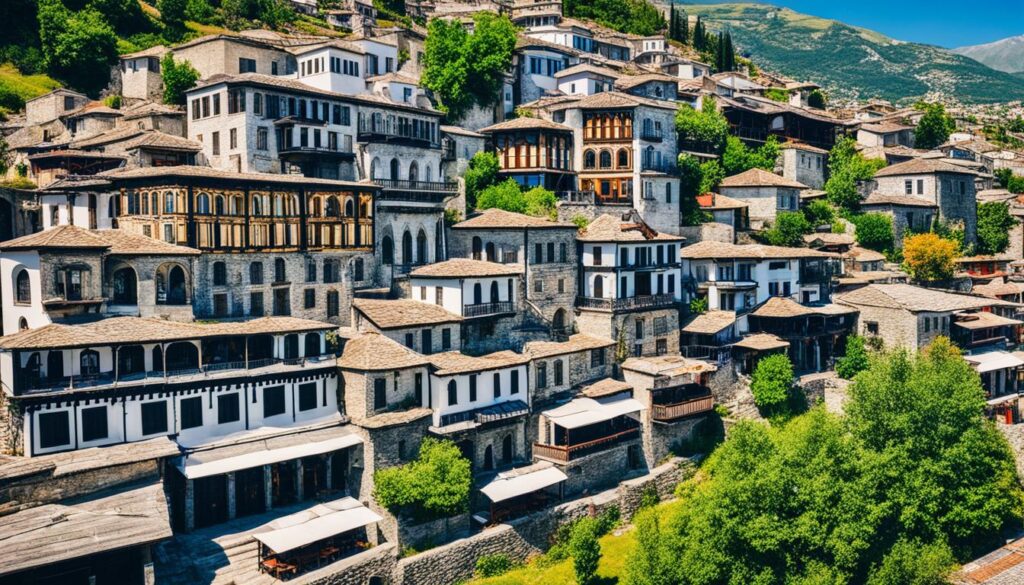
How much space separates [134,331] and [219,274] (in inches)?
252

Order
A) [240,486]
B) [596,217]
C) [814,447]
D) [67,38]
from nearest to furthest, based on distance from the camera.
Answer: [240,486] < [814,447] < [596,217] < [67,38]

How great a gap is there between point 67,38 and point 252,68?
1605 centimetres

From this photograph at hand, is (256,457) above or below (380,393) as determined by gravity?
below

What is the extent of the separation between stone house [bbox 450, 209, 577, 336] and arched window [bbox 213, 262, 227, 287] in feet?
50.7

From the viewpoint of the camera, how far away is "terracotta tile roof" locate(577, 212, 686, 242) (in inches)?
2101

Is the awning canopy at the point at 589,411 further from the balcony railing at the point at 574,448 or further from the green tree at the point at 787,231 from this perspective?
the green tree at the point at 787,231

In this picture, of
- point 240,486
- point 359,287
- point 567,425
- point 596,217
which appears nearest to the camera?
point 240,486

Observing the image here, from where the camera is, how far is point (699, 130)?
73.1 metres

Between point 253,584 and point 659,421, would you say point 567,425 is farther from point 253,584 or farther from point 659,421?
point 253,584

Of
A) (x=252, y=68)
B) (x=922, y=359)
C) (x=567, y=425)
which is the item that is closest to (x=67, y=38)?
(x=252, y=68)

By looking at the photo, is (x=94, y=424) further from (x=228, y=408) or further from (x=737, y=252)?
(x=737, y=252)

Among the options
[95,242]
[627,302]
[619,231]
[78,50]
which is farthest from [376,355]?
[78,50]

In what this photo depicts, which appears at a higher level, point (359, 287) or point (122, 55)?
point (122, 55)

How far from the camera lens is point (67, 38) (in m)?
66.8
